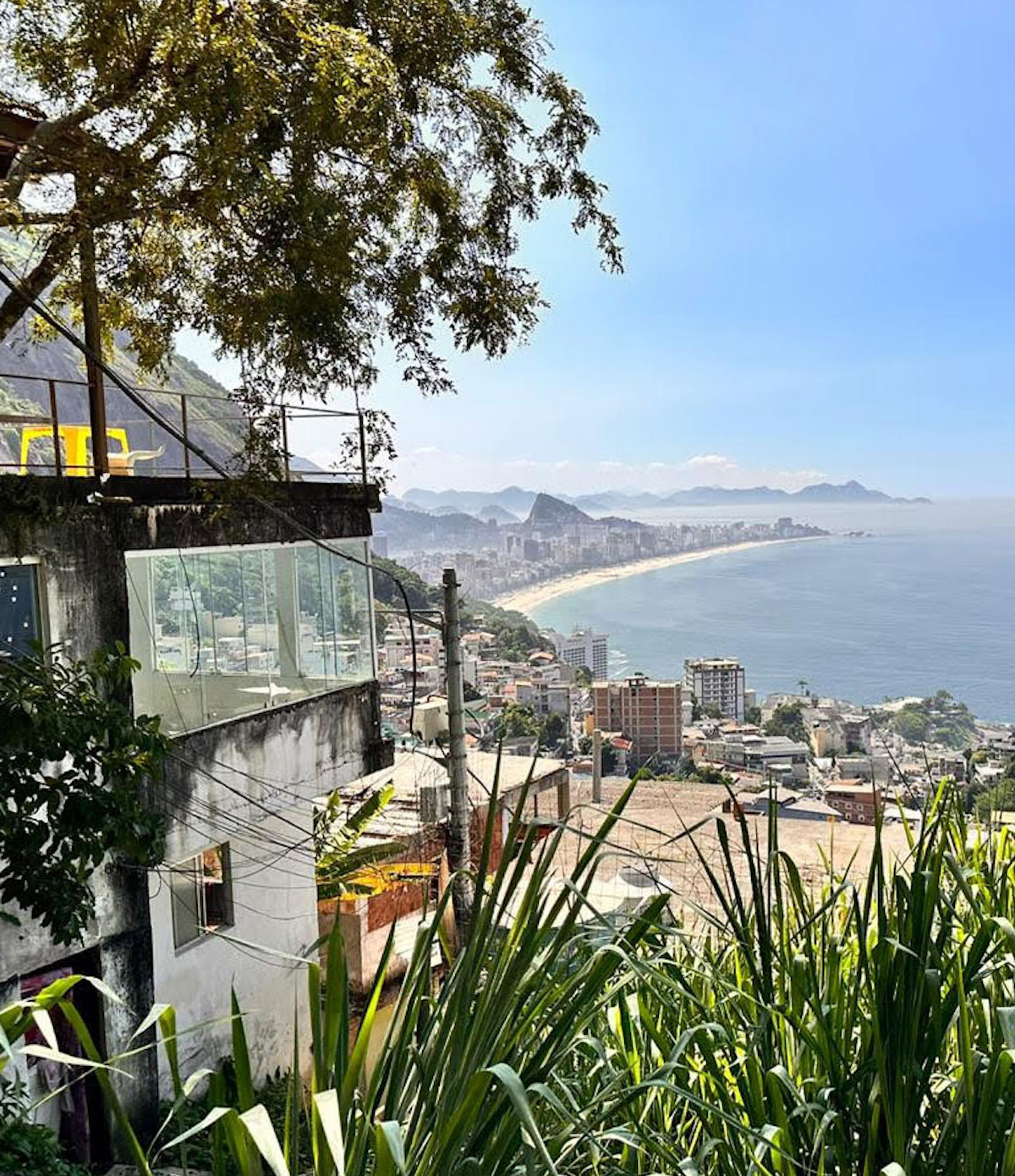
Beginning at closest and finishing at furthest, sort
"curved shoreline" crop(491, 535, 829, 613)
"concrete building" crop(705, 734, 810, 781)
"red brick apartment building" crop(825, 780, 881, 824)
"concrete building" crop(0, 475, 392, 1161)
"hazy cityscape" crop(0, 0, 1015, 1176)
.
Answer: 1. "hazy cityscape" crop(0, 0, 1015, 1176)
2. "concrete building" crop(0, 475, 392, 1161)
3. "red brick apartment building" crop(825, 780, 881, 824)
4. "concrete building" crop(705, 734, 810, 781)
5. "curved shoreline" crop(491, 535, 829, 613)

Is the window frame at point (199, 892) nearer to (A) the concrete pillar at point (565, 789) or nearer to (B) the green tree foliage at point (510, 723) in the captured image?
(B) the green tree foliage at point (510, 723)

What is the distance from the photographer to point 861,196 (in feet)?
→ 285

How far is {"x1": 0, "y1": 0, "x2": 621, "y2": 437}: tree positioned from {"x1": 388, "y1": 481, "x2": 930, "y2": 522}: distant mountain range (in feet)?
167

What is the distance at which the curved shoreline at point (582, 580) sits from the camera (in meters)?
36.9

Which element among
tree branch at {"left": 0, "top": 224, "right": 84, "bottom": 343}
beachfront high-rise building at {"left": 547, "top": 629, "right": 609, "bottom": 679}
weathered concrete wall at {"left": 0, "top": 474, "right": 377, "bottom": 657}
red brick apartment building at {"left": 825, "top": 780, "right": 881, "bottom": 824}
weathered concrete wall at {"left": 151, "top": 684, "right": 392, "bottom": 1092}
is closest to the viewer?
weathered concrete wall at {"left": 0, "top": 474, "right": 377, "bottom": 657}

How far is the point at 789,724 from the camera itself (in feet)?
62.3

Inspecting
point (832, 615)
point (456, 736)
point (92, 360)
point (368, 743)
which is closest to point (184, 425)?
point (92, 360)

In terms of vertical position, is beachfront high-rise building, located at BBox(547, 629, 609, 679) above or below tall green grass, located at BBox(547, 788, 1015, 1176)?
below

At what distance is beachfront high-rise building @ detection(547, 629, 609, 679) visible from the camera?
89.2 ft

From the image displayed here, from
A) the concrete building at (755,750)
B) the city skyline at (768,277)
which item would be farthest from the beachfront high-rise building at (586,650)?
the concrete building at (755,750)

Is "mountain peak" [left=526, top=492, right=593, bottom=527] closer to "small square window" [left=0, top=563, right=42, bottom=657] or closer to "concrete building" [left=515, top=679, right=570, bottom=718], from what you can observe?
"concrete building" [left=515, top=679, right=570, bottom=718]

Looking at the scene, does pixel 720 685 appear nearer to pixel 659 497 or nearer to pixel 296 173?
pixel 296 173

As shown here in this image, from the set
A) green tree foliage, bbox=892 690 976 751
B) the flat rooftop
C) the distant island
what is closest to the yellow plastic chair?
the flat rooftop

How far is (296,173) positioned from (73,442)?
7.07 feet
